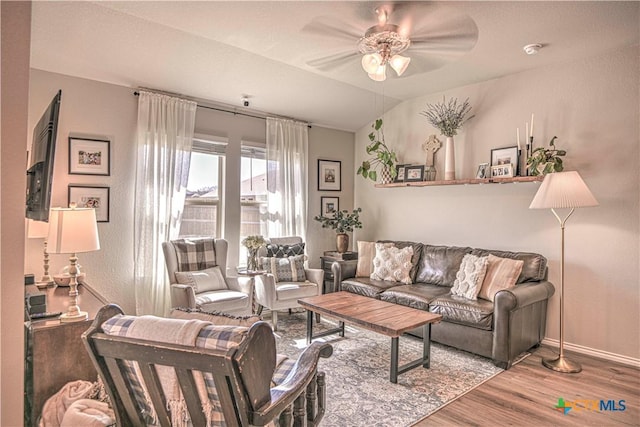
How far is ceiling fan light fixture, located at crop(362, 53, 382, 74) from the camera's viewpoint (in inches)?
104

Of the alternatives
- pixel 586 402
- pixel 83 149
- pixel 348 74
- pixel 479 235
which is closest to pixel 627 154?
pixel 479 235

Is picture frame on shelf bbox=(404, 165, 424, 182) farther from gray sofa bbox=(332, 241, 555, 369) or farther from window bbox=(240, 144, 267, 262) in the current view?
window bbox=(240, 144, 267, 262)

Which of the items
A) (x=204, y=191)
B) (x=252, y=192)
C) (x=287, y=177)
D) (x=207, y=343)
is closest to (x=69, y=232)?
(x=207, y=343)

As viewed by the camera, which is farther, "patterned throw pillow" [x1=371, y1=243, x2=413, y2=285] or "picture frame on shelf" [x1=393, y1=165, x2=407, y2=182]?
"picture frame on shelf" [x1=393, y1=165, x2=407, y2=182]

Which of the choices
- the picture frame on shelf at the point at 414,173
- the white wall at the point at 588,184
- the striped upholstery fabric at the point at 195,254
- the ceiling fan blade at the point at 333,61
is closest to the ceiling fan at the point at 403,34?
the ceiling fan blade at the point at 333,61

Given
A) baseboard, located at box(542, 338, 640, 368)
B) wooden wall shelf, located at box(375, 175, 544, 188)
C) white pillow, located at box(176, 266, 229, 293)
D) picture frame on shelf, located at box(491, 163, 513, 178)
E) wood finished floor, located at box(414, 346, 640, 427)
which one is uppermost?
picture frame on shelf, located at box(491, 163, 513, 178)

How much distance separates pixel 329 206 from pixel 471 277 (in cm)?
244

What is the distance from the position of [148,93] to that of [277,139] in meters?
1.62

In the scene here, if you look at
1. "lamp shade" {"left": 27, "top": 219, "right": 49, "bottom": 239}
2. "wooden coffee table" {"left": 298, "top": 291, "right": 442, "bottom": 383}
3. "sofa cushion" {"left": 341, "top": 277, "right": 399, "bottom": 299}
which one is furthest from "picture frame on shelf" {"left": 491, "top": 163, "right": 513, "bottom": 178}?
"lamp shade" {"left": 27, "top": 219, "right": 49, "bottom": 239}

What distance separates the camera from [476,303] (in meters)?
3.28

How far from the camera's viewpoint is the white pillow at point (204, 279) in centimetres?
362

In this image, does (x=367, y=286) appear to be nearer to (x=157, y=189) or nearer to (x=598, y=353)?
(x=598, y=353)

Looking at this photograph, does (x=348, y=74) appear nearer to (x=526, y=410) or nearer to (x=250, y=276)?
(x=250, y=276)

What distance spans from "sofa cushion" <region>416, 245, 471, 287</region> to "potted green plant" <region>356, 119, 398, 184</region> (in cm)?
110
